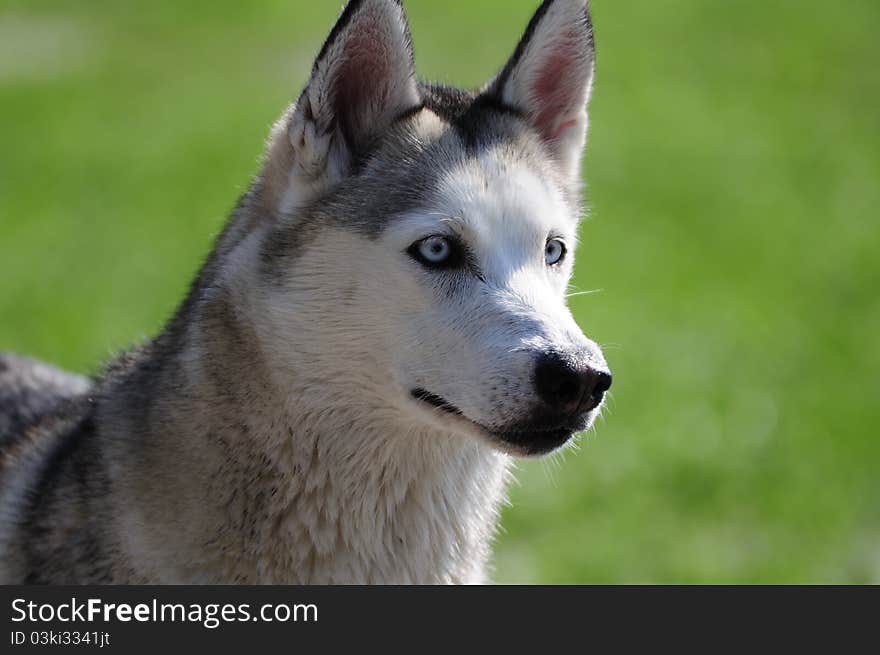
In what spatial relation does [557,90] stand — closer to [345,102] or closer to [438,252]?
[345,102]

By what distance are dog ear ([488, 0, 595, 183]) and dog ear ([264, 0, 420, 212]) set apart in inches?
14.7

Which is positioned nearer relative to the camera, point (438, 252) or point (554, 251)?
point (438, 252)

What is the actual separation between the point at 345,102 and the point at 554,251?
807mm

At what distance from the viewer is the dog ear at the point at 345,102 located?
374 centimetres

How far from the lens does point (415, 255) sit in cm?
365

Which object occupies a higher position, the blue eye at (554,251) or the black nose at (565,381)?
the blue eye at (554,251)

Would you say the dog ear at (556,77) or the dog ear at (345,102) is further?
the dog ear at (556,77)

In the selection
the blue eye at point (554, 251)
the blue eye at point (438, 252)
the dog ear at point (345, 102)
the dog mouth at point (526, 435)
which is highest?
the dog ear at point (345, 102)

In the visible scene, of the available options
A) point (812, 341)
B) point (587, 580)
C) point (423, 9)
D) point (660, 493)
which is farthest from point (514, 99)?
point (423, 9)

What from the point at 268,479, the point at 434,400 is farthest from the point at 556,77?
the point at 268,479

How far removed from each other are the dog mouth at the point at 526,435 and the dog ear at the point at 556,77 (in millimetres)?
1201

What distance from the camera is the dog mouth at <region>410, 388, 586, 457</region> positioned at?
3.46 m

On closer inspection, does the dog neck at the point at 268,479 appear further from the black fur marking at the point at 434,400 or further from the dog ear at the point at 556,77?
the dog ear at the point at 556,77

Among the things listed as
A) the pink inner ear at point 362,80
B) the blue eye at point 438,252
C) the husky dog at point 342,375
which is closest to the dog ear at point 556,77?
the husky dog at point 342,375
